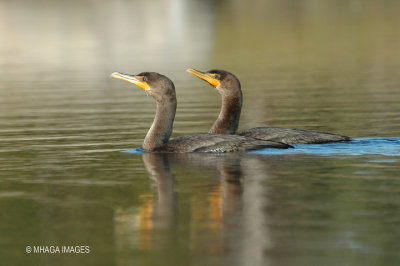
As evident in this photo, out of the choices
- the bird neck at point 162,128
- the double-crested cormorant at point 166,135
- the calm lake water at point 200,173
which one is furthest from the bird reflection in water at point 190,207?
the bird neck at point 162,128

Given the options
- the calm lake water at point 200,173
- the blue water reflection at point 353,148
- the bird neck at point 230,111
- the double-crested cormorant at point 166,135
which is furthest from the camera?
the bird neck at point 230,111

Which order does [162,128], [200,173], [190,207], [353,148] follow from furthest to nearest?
[162,128], [353,148], [200,173], [190,207]

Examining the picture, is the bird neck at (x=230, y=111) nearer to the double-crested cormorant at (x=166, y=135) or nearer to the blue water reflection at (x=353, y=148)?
the double-crested cormorant at (x=166, y=135)

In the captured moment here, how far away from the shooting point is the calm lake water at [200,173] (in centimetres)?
1129

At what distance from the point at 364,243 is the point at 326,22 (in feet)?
239

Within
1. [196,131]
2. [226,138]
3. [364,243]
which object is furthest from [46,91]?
[364,243]

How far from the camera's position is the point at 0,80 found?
40250 mm

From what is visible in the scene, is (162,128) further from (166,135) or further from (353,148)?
(353,148)

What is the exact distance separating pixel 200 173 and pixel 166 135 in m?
2.99

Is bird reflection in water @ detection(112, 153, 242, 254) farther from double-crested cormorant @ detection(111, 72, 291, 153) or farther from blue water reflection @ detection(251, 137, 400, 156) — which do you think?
blue water reflection @ detection(251, 137, 400, 156)

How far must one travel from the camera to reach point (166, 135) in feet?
62.3

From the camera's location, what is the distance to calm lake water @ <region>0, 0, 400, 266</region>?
37.0ft

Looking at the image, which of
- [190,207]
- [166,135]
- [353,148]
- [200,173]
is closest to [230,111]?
[166,135]

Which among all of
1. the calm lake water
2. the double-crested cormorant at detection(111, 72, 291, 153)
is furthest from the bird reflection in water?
the double-crested cormorant at detection(111, 72, 291, 153)
